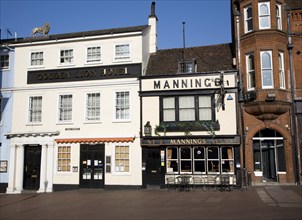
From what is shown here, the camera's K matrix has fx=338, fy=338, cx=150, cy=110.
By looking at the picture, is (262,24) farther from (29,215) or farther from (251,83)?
(29,215)

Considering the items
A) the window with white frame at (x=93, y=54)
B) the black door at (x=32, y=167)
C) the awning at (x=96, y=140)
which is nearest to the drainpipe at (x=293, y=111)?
the awning at (x=96, y=140)

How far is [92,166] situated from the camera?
21.4 meters

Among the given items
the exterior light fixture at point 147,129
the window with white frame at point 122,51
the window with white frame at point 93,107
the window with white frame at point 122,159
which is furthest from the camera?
the window with white frame at point 122,51

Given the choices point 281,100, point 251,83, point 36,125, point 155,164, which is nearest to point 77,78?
point 36,125

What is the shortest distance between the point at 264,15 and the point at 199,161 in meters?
9.66

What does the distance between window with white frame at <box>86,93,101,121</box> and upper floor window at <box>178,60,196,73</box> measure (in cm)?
560

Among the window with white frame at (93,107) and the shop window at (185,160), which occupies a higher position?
the window with white frame at (93,107)

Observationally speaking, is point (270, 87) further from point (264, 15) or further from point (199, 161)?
point (199, 161)

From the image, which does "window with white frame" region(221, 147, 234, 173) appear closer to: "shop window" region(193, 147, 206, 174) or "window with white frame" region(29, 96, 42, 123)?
"shop window" region(193, 147, 206, 174)

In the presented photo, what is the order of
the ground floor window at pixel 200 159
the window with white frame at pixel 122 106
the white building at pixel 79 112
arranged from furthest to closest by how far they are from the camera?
the window with white frame at pixel 122 106, the white building at pixel 79 112, the ground floor window at pixel 200 159

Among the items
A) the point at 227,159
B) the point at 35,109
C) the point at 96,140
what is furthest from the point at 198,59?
the point at 35,109

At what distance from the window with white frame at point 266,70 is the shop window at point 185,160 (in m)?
5.91

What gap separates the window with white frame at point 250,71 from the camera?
20391mm

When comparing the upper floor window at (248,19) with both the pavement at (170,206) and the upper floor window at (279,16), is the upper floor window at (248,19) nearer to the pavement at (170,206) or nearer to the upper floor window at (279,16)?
the upper floor window at (279,16)
